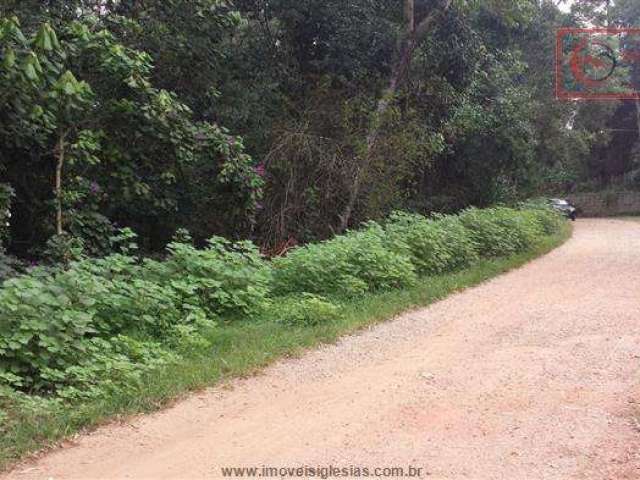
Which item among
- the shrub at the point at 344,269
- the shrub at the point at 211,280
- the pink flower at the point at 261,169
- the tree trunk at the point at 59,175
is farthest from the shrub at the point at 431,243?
the tree trunk at the point at 59,175

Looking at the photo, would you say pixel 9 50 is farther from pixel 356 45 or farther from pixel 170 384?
pixel 356 45

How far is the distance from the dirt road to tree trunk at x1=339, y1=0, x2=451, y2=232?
7065 mm

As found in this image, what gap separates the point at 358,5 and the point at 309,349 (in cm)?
1033

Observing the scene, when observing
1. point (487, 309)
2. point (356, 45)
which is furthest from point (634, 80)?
point (487, 309)

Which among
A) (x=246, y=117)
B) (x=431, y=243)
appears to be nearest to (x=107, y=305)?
(x=431, y=243)

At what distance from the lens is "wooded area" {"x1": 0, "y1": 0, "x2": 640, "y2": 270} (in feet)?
29.2

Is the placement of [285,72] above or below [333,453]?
→ above

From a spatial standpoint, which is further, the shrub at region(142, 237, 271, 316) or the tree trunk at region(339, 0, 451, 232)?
the tree trunk at region(339, 0, 451, 232)

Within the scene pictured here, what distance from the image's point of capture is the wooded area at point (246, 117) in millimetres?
8891

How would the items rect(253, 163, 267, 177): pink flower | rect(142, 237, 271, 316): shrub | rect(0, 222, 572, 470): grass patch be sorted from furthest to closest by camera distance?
rect(253, 163, 267, 177): pink flower
rect(142, 237, 271, 316): shrub
rect(0, 222, 572, 470): grass patch

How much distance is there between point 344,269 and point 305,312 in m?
1.73

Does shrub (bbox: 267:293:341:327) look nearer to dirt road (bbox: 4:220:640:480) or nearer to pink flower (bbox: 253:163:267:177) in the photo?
dirt road (bbox: 4:220:640:480)

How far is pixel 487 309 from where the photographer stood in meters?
8.85

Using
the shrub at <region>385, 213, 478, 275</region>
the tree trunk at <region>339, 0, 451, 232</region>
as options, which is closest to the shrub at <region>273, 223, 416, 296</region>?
the shrub at <region>385, 213, 478, 275</region>
